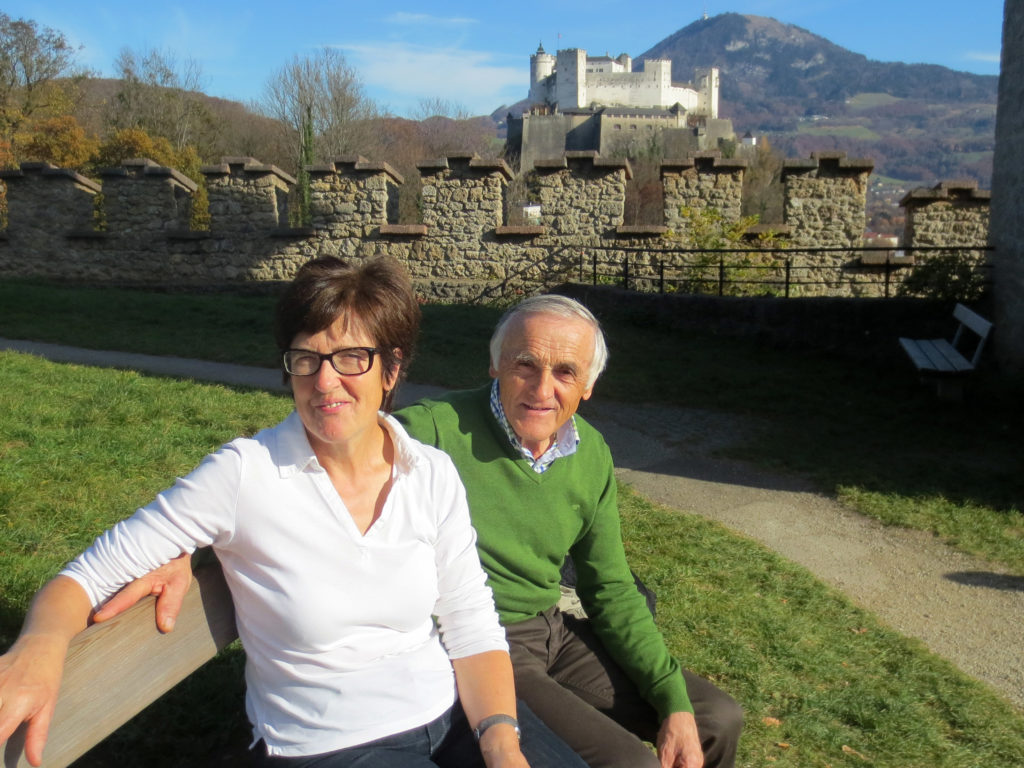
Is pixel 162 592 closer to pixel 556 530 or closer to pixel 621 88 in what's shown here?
pixel 556 530

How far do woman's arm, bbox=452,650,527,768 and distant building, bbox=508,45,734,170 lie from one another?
31.7m

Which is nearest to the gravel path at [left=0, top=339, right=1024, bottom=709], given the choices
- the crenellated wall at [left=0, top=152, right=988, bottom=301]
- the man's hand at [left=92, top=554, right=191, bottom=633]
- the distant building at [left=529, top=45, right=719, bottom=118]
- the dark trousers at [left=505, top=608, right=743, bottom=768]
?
the dark trousers at [left=505, top=608, right=743, bottom=768]

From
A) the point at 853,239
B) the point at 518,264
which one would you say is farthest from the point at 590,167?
the point at 853,239

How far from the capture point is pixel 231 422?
6.66 metres

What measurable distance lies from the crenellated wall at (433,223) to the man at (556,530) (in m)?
12.8

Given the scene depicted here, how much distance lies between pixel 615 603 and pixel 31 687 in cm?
169

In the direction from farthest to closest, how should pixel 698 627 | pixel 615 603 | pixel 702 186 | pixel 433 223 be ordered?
1. pixel 433 223
2. pixel 702 186
3. pixel 698 627
4. pixel 615 603

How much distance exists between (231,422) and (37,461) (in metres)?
1.79

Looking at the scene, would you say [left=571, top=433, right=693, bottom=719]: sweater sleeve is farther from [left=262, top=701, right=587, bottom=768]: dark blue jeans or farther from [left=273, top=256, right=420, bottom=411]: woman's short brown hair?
[left=273, top=256, right=420, bottom=411]: woman's short brown hair

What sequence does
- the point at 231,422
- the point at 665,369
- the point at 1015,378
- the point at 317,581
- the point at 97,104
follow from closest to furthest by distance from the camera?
1. the point at 317,581
2. the point at 231,422
3. the point at 1015,378
4. the point at 665,369
5. the point at 97,104

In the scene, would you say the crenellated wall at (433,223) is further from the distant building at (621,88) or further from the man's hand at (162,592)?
the distant building at (621,88)

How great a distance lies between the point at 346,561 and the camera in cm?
211

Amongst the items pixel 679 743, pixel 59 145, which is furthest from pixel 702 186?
pixel 59 145

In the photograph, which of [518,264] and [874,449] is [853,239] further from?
[874,449]
